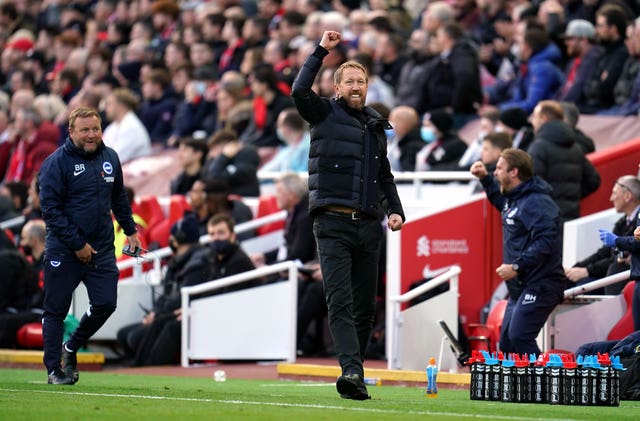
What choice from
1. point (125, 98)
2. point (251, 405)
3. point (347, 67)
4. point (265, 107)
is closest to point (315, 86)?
point (265, 107)

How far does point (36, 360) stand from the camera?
15484 millimetres

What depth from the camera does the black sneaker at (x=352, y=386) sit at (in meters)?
9.98

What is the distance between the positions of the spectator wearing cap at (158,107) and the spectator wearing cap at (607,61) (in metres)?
7.79

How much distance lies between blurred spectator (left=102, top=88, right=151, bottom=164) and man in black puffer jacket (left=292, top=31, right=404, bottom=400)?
11.6m

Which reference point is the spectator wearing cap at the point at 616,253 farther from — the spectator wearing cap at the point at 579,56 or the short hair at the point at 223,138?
the short hair at the point at 223,138

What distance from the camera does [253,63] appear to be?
71.8 feet

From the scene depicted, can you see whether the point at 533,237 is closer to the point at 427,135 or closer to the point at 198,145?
the point at 427,135

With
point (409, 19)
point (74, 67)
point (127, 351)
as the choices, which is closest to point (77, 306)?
point (127, 351)

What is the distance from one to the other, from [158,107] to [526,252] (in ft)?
38.9

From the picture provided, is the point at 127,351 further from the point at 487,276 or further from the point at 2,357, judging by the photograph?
the point at 487,276

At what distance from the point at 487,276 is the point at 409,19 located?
7966 mm

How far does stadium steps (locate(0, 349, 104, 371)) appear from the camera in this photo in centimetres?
1550

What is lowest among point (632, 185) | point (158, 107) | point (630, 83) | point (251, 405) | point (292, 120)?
point (251, 405)

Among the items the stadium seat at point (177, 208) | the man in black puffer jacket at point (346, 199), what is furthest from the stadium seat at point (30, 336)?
the man in black puffer jacket at point (346, 199)
